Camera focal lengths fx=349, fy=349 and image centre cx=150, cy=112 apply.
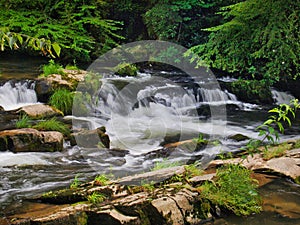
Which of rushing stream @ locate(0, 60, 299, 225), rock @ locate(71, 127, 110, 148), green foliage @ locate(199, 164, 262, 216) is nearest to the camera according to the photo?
green foliage @ locate(199, 164, 262, 216)

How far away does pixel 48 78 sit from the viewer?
918cm

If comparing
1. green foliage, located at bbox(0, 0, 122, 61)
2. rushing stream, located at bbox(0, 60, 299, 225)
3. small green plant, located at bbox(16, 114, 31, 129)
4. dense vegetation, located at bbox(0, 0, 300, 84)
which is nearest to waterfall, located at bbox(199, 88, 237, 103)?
rushing stream, located at bbox(0, 60, 299, 225)

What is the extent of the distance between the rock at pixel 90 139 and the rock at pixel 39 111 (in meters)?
1.36

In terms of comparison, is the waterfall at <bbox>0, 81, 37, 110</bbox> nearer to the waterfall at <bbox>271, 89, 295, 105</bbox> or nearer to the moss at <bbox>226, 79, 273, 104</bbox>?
the moss at <bbox>226, 79, 273, 104</bbox>

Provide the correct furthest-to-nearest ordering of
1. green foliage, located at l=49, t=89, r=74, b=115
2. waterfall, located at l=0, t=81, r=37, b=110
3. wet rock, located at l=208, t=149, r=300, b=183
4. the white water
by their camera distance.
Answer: waterfall, located at l=0, t=81, r=37, b=110 < green foliage, located at l=49, t=89, r=74, b=115 < the white water < wet rock, located at l=208, t=149, r=300, b=183

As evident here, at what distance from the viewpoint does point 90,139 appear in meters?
6.30

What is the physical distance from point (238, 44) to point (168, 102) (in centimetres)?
261

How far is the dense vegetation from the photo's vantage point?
27.4 ft

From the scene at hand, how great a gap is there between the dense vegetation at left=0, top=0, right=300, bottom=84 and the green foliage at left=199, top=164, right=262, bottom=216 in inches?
137

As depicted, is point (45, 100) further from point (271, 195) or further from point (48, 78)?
point (271, 195)

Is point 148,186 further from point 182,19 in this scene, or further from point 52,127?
point 182,19

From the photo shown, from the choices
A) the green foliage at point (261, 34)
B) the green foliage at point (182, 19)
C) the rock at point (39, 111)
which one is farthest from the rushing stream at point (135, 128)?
the green foliage at point (182, 19)

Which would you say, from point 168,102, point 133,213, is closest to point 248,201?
point 133,213

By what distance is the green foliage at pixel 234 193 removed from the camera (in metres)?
3.65
